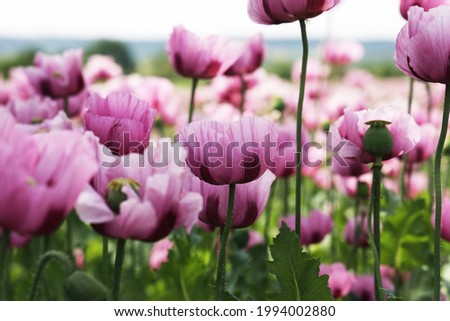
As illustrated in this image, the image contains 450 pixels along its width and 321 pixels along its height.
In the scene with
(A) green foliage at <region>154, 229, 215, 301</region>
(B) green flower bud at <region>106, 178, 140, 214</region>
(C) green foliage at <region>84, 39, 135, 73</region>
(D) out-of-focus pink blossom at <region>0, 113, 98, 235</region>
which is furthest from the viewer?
(C) green foliage at <region>84, 39, 135, 73</region>

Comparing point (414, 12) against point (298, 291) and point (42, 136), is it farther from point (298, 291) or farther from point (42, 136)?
point (42, 136)

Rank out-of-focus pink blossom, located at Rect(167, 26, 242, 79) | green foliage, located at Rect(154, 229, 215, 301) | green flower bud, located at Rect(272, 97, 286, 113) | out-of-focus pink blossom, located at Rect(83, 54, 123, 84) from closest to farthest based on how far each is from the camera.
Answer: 1. green foliage, located at Rect(154, 229, 215, 301)
2. out-of-focus pink blossom, located at Rect(167, 26, 242, 79)
3. green flower bud, located at Rect(272, 97, 286, 113)
4. out-of-focus pink blossom, located at Rect(83, 54, 123, 84)

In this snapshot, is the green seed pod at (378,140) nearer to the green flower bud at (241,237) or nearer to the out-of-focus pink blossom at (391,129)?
the out-of-focus pink blossom at (391,129)

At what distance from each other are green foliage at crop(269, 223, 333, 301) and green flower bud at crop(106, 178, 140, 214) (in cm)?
28

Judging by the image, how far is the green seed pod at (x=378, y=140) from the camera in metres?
0.97

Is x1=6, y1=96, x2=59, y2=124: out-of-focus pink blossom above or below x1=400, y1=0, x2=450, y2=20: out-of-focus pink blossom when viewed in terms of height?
below

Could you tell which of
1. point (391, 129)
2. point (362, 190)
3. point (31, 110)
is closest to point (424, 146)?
point (362, 190)

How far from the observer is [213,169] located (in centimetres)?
88

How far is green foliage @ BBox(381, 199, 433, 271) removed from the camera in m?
1.61

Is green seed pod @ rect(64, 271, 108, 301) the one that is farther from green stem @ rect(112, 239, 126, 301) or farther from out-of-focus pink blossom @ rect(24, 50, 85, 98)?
out-of-focus pink blossom @ rect(24, 50, 85, 98)

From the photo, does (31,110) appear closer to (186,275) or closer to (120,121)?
(186,275)

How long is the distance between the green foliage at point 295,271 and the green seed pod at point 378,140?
0.55ft

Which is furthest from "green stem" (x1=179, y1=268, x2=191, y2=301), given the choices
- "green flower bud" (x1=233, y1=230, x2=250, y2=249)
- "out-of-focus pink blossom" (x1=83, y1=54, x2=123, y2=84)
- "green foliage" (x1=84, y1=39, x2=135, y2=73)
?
"green foliage" (x1=84, y1=39, x2=135, y2=73)

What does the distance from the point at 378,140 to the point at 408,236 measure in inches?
28.4
